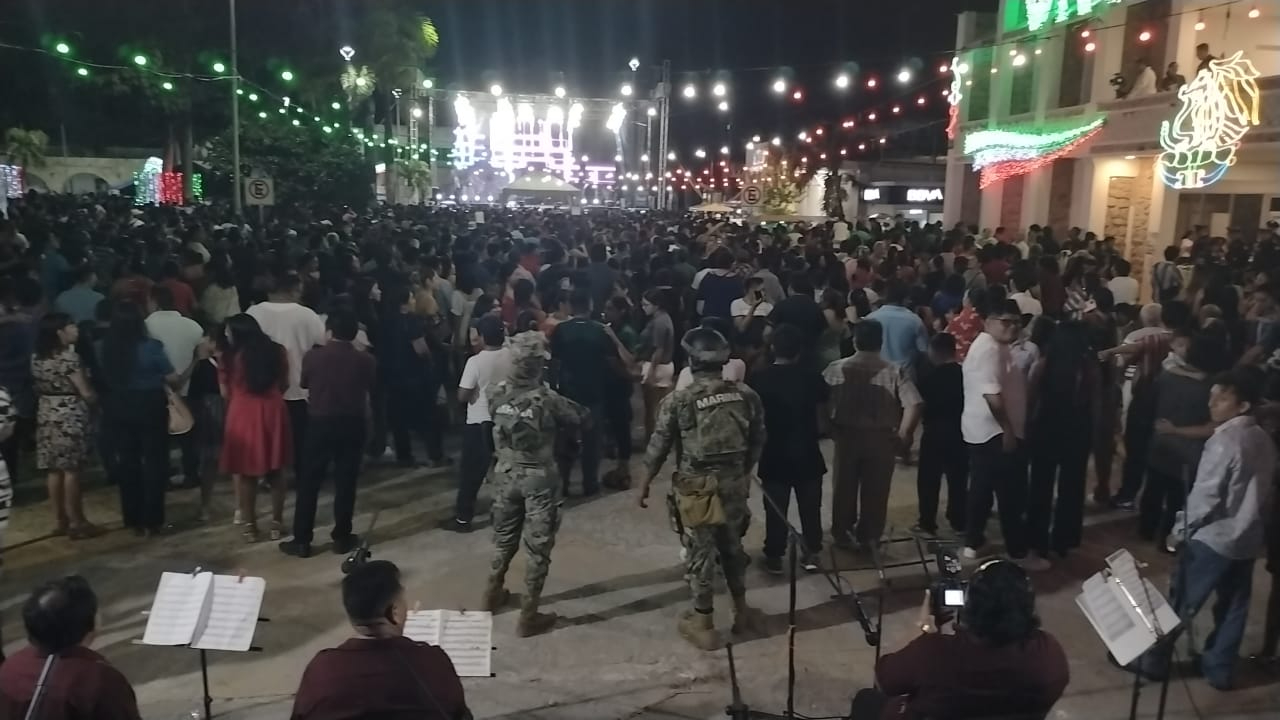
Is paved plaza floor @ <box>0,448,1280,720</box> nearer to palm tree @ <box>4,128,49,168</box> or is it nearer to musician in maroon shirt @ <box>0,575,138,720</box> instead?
musician in maroon shirt @ <box>0,575,138,720</box>

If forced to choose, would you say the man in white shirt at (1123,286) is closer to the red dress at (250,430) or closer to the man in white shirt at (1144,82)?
the red dress at (250,430)

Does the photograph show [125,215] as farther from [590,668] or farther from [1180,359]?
[1180,359]

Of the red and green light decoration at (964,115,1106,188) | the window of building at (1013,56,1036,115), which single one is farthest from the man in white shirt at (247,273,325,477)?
the window of building at (1013,56,1036,115)

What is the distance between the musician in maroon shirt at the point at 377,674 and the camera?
2732 mm

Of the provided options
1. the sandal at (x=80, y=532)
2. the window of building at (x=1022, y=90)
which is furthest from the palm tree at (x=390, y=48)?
the sandal at (x=80, y=532)

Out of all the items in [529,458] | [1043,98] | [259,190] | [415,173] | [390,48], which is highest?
[390,48]

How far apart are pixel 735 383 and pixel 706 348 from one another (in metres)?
0.32

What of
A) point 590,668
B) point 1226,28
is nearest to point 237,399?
point 590,668

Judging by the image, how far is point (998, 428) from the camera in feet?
20.9

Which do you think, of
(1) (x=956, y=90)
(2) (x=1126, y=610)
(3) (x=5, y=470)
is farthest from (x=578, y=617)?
(1) (x=956, y=90)

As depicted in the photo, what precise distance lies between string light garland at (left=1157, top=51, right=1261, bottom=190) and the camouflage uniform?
1209cm

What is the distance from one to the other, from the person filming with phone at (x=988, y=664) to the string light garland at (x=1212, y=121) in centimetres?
1372

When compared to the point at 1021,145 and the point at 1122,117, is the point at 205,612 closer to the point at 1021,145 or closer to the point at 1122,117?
the point at 1122,117

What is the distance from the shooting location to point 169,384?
6.81 m
